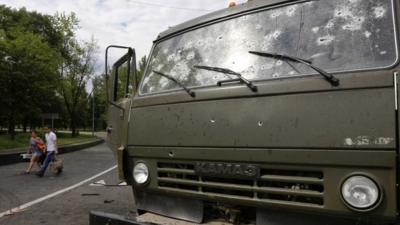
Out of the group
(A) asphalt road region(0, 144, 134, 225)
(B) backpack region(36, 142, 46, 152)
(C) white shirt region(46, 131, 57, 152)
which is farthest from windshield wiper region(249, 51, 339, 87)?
(B) backpack region(36, 142, 46, 152)

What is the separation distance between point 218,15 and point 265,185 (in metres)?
1.67

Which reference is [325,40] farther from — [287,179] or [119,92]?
[119,92]

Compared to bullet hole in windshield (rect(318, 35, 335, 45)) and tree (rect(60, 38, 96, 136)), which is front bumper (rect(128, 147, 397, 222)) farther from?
tree (rect(60, 38, 96, 136))

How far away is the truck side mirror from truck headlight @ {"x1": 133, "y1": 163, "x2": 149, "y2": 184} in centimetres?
88

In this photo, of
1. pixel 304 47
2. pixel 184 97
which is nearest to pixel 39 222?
pixel 184 97

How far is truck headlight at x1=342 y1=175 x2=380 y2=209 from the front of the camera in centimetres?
312

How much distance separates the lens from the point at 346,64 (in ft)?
11.3

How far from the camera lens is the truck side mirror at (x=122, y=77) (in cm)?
486

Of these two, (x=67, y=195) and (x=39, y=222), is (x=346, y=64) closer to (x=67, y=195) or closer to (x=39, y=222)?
(x=39, y=222)

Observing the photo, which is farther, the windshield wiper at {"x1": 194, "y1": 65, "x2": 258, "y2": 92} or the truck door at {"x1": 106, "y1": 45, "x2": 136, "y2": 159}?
the truck door at {"x1": 106, "y1": 45, "x2": 136, "y2": 159}

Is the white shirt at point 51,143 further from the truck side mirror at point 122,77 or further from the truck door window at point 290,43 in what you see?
the truck door window at point 290,43

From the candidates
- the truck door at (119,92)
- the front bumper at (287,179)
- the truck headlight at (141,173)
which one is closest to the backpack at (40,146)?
the truck door at (119,92)

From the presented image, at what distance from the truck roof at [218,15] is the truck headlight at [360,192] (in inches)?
62.5

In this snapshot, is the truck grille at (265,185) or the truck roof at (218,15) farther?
the truck roof at (218,15)
